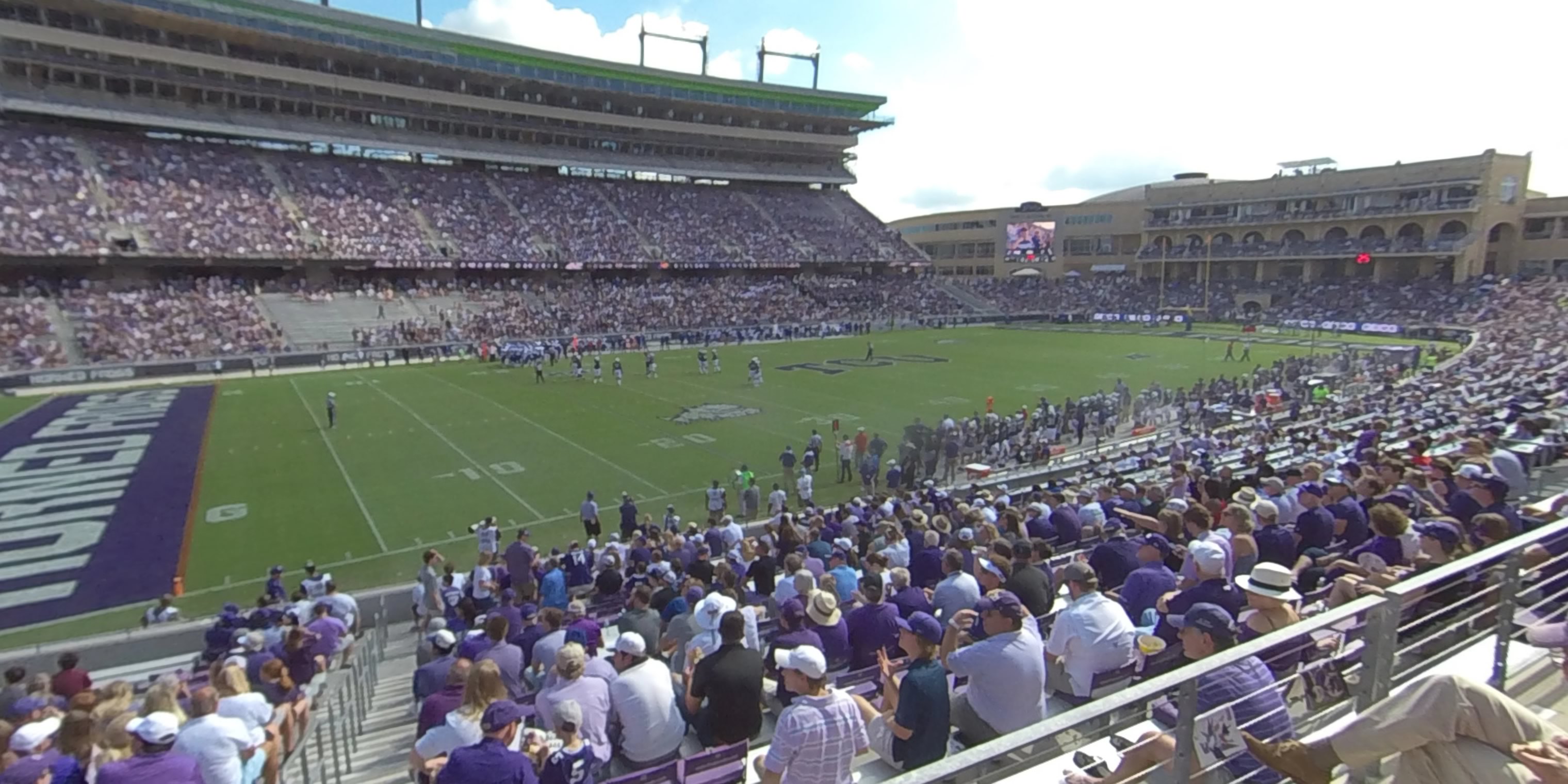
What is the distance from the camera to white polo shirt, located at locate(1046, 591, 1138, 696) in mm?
5484

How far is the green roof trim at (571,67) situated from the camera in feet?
175

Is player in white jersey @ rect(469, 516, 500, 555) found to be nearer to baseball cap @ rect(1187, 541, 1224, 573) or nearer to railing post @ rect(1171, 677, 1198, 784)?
baseball cap @ rect(1187, 541, 1224, 573)

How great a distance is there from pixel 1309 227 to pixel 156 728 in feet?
276

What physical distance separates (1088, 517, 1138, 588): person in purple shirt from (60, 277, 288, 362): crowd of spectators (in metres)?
41.3

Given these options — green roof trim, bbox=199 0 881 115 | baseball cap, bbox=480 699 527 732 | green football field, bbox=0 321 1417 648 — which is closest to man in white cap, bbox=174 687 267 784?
baseball cap, bbox=480 699 527 732

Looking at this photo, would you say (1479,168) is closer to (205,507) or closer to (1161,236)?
(1161,236)

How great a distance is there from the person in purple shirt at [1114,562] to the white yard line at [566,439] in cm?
1264

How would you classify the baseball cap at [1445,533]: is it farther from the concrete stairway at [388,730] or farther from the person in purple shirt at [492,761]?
the concrete stairway at [388,730]

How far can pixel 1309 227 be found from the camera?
70.9 m

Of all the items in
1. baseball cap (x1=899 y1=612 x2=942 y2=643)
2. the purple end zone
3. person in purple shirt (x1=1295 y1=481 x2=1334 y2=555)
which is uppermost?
baseball cap (x1=899 y1=612 x2=942 y2=643)

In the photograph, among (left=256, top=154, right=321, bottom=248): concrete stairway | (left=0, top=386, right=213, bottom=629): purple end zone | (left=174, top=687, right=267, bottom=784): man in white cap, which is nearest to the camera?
(left=174, top=687, right=267, bottom=784): man in white cap

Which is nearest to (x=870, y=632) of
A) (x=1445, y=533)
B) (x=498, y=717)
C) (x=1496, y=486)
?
(x=498, y=717)

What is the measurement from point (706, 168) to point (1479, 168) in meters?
61.3

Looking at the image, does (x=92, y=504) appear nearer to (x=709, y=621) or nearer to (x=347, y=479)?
(x=347, y=479)
